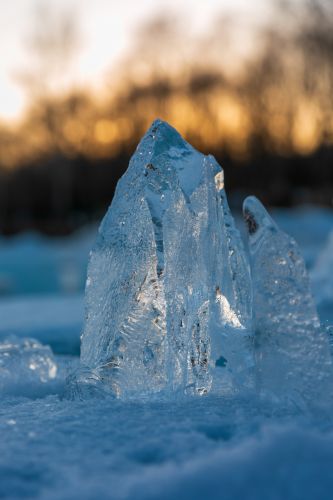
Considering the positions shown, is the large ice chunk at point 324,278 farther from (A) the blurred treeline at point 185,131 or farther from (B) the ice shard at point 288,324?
(A) the blurred treeline at point 185,131

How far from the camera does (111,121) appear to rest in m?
26.7

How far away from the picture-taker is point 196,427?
1.08 meters

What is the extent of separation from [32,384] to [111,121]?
25.8m

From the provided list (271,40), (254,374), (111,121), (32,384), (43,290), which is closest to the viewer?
(254,374)

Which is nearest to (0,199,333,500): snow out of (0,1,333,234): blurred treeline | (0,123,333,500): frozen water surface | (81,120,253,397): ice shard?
(0,123,333,500): frozen water surface

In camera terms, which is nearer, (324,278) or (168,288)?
(168,288)

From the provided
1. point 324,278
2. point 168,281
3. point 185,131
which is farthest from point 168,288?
point 185,131

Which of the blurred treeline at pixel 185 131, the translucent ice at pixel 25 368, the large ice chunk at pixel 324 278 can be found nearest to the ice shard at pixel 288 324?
the translucent ice at pixel 25 368

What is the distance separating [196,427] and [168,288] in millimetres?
410

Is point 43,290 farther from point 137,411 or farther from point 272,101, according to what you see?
point 272,101

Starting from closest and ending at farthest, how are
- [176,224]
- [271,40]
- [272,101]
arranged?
[176,224]
[271,40]
[272,101]

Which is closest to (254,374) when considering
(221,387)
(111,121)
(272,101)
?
(221,387)

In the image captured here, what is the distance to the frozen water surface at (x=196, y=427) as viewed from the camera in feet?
2.86

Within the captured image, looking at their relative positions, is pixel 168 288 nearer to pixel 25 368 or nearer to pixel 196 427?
pixel 196 427
